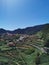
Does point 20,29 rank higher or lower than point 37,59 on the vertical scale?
higher

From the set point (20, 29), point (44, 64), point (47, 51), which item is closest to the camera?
point (44, 64)

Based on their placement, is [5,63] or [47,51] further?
[47,51]

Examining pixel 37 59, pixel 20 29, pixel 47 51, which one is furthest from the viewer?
pixel 20 29

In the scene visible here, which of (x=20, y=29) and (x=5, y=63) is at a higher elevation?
(x=20, y=29)

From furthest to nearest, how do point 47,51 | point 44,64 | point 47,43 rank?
point 47,43 < point 47,51 < point 44,64

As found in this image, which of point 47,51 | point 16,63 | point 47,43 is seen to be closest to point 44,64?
point 16,63

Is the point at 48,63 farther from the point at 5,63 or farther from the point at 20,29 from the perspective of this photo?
the point at 20,29

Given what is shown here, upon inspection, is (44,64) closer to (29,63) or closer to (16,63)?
(29,63)

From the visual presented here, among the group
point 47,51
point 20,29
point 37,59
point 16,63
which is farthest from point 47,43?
point 20,29

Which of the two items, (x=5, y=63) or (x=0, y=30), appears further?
(x=0, y=30)
